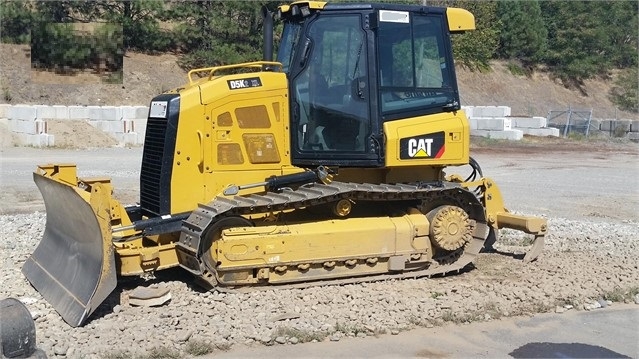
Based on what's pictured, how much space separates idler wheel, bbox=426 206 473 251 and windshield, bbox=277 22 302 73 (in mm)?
2270

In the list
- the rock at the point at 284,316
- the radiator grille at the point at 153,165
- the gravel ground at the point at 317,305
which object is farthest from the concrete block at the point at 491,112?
the rock at the point at 284,316

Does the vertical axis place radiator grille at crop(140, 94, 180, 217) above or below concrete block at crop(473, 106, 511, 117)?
below

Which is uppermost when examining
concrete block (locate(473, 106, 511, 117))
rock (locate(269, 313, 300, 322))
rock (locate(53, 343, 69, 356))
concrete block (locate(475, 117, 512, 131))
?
concrete block (locate(473, 106, 511, 117))

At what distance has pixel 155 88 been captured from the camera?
35.2 m

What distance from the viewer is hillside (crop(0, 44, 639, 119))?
30891 millimetres

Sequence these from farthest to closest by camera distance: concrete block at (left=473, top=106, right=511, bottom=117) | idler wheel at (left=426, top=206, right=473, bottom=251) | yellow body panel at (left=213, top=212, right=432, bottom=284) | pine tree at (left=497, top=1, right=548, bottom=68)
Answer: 1. pine tree at (left=497, top=1, right=548, bottom=68)
2. concrete block at (left=473, top=106, right=511, bottom=117)
3. idler wheel at (left=426, top=206, right=473, bottom=251)
4. yellow body panel at (left=213, top=212, right=432, bottom=284)

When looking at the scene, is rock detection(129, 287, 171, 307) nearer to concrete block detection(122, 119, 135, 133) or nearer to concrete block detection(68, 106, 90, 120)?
concrete block detection(122, 119, 135, 133)

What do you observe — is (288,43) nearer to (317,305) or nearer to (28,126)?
(317,305)

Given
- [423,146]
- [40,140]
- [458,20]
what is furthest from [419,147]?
[40,140]

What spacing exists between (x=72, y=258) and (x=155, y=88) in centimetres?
2820

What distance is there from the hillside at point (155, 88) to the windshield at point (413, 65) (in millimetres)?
18797

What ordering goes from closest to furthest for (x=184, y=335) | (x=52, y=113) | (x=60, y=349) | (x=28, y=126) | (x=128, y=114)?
1. (x=60, y=349)
2. (x=184, y=335)
3. (x=28, y=126)
4. (x=52, y=113)
5. (x=128, y=114)

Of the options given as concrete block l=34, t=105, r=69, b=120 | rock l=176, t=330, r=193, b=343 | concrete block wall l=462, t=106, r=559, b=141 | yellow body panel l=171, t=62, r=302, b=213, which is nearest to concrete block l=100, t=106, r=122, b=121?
concrete block l=34, t=105, r=69, b=120

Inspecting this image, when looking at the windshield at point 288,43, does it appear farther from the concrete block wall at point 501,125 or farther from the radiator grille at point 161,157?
the concrete block wall at point 501,125
